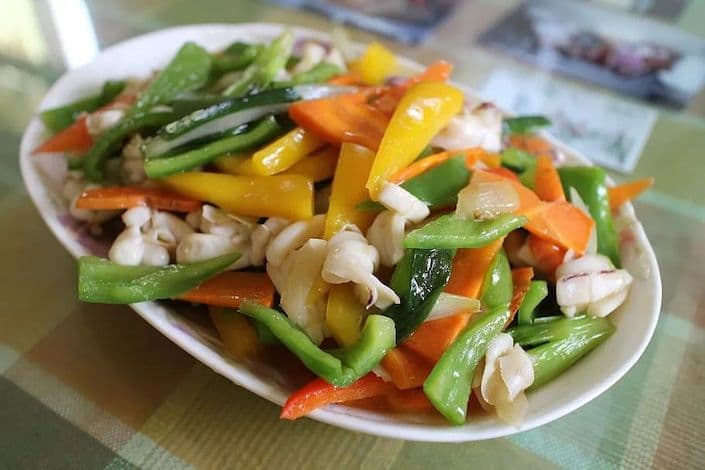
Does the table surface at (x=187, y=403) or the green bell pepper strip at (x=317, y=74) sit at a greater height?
the green bell pepper strip at (x=317, y=74)

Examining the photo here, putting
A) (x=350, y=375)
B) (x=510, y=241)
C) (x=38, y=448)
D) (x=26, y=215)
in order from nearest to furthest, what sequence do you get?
(x=350, y=375) < (x=38, y=448) < (x=510, y=241) < (x=26, y=215)

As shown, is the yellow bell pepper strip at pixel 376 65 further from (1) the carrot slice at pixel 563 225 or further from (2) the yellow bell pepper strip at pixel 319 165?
(1) the carrot slice at pixel 563 225

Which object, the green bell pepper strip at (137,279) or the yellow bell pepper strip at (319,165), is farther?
the yellow bell pepper strip at (319,165)

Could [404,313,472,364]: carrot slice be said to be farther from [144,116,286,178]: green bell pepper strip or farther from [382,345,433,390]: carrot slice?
[144,116,286,178]: green bell pepper strip

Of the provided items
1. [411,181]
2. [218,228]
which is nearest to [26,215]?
[218,228]

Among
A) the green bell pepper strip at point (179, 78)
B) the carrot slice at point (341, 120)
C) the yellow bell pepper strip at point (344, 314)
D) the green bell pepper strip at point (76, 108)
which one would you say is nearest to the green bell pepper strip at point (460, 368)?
the yellow bell pepper strip at point (344, 314)

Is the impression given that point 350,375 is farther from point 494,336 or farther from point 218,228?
point 218,228

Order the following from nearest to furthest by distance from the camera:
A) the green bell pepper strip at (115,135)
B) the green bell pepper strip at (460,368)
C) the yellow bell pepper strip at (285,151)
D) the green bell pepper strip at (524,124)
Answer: the green bell pepper strip at (460,368)
the yellow bell pepper strip at (285,151)
the green bell pepper strip at (115,135)
the green bell pepper strip at (524,124)

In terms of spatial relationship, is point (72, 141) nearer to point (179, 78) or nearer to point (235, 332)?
point (179, 78)
